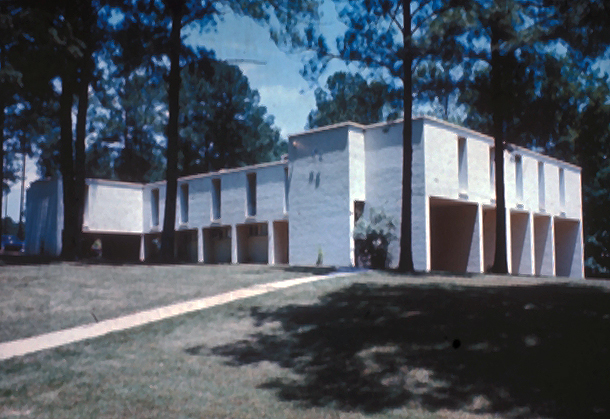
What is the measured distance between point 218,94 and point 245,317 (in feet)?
150

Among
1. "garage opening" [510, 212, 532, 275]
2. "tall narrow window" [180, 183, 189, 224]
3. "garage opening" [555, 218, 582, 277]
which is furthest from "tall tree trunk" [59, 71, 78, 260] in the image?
"garage opening" [555, 218, 582, 277]

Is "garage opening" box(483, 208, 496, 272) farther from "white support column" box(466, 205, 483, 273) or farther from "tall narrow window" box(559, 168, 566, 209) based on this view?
"tall narrow window" box(559, 168, 566, 209)

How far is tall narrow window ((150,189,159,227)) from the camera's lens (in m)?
41.7

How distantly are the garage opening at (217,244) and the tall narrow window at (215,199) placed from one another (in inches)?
40.4

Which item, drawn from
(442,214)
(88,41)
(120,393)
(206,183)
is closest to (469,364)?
(120,393)

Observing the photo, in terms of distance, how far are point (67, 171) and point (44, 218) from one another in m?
18.1

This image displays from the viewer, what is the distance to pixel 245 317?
12.6 meters

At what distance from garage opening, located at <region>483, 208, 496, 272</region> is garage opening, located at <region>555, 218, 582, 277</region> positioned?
25.3 feet

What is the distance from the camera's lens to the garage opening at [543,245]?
35.6 meters

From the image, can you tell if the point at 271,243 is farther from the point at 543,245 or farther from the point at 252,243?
the point at 543,245

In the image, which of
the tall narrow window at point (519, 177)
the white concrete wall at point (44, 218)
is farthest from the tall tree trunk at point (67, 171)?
the tall narrow window at point (519, 177)

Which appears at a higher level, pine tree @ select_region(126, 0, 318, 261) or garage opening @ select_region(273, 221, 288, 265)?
pine tree @ select_region(126, 0, 318, 261)

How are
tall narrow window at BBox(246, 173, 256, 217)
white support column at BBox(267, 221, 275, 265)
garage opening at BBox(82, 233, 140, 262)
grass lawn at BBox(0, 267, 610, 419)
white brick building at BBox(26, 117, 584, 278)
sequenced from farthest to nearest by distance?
garage opening at BBox(82, 233, 140, 262)
tall narrow window at BBox(246, 173, 256, 217)
white support column at BBox(267, 221, 275, 265)
white brick building at BBox(26, 117, 584, 278)
grass lawn at BBox(0, 267, 610, 419)

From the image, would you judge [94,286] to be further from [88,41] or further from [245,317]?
[88,41]
